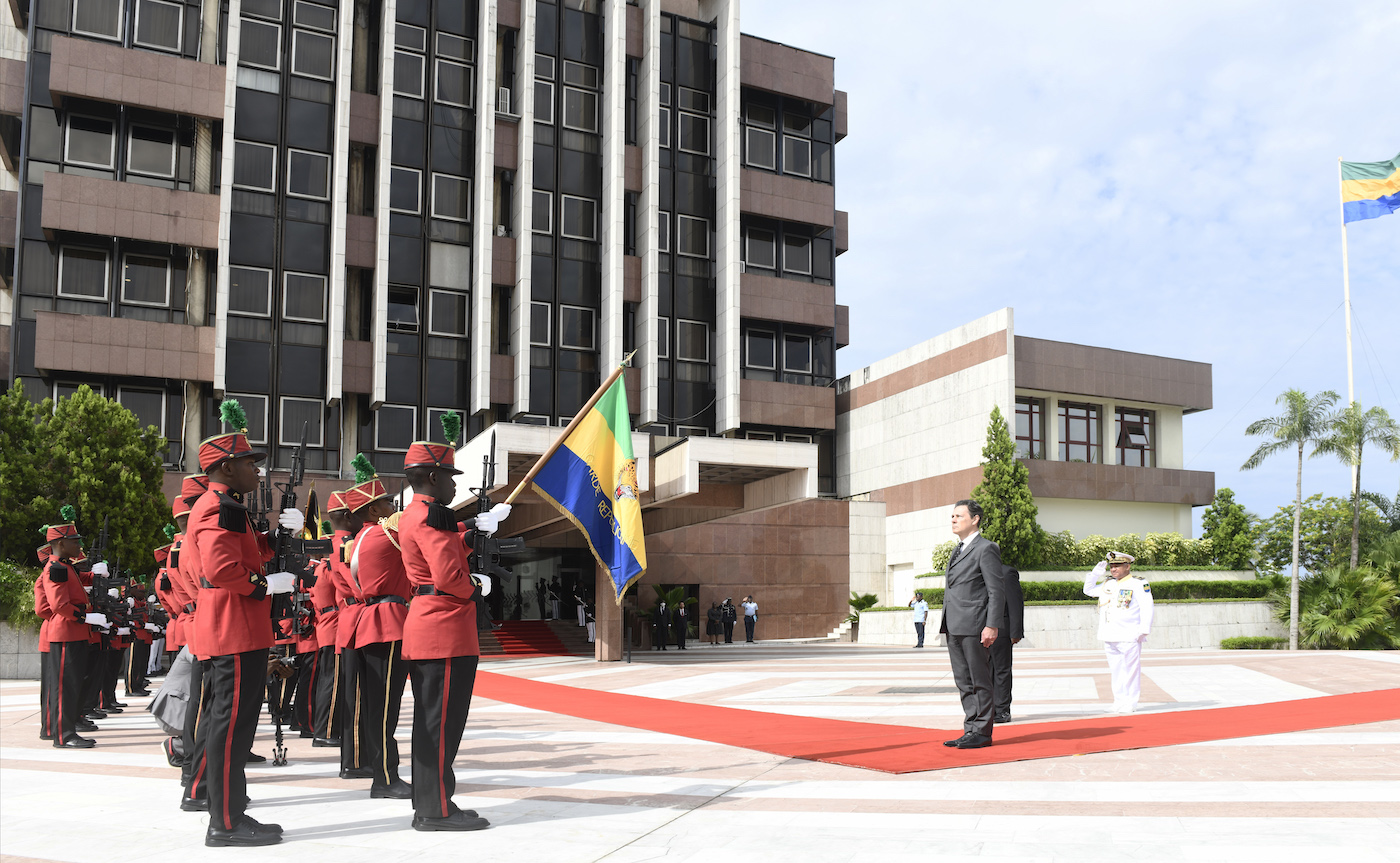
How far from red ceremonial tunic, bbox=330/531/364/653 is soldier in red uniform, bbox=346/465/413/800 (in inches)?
9.5

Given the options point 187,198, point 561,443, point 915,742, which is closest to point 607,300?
point 187,198

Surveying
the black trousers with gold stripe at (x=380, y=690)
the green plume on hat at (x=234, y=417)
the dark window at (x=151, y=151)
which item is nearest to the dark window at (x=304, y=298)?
the dark window at (x=151, y=151)

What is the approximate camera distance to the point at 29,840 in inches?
207

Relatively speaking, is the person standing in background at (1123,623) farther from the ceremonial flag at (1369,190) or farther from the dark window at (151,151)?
the ceremonial flag at (1369,190)

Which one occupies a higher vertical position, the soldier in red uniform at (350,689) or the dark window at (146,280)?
the dark window at (146,280)

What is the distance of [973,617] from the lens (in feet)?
27.5

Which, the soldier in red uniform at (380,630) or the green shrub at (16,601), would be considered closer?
the soldier in red uniform at (380,630)

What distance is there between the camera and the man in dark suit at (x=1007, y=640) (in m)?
9.29

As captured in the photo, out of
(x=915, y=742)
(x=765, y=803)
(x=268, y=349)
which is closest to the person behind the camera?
(x=765, y=803)

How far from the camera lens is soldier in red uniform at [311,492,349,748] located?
350 inches

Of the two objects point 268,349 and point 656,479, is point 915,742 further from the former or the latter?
point 268,349

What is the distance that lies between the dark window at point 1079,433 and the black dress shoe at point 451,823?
35353mm

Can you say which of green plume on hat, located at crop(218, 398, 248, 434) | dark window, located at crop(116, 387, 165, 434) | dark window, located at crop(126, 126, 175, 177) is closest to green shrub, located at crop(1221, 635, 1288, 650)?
green plume on hat, located at crop(218, 398, 248, 434)

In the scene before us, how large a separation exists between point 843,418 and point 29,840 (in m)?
39.1
